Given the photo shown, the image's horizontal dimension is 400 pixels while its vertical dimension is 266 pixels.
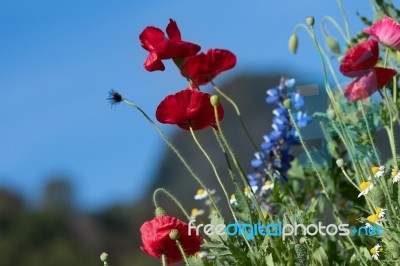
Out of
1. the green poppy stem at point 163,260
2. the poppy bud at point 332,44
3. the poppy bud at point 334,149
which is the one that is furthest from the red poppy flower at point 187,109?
the poppy bud at point 332,44

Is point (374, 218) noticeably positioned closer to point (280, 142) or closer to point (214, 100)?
point (214, 100)

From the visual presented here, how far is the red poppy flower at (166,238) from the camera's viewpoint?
1556 mm

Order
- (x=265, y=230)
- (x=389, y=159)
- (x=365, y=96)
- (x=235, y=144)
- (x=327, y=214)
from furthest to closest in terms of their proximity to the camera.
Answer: (x=235, y=144)
(x=327, y=214)
(x=389, y=159)
(x=365, y=96)
(x=265, y=230)

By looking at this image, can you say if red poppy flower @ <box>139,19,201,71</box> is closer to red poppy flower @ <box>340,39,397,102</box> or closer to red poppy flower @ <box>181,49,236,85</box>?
red poppy flower @ <box>181,49,236,85</box>

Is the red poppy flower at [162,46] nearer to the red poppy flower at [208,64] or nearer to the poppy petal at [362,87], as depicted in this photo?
the red poppy flower at [208,64]

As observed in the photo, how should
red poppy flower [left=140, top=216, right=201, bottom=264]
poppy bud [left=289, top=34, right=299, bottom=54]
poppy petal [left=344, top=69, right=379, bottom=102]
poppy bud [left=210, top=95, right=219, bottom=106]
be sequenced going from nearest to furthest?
poppy bud [left=210, top=95, right=219, bottom=106]
red poppy flower [left=140, top=216, right=201, bottom=264]
poppy petal [left=344, top=69, right=379, bottom=102]
poppy bud [left=289, top=34, right=299, bottom=54]

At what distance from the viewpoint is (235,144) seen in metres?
6.10

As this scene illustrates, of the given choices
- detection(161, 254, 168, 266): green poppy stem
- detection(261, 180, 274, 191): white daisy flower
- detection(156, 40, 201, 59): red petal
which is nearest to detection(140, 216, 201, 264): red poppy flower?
detection(161, 254, 168, 266): green poppy stem

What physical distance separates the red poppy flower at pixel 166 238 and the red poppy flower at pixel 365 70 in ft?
1.36

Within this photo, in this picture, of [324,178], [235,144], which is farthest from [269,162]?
[235,144]

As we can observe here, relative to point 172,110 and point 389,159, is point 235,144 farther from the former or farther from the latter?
point 172,110

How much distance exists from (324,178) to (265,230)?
2.05ft

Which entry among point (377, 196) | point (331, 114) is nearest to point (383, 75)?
point (331, 114)

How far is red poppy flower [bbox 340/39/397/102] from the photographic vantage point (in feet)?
5.75
